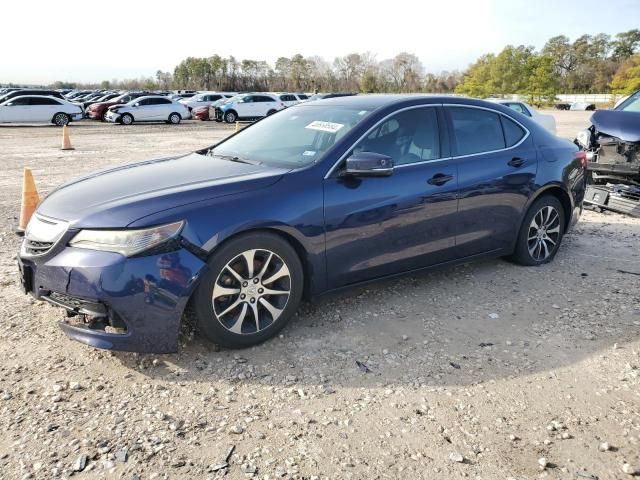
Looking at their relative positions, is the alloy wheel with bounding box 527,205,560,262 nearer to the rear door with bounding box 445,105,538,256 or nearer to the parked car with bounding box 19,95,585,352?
the parked car with bounding box 19,95,585,352

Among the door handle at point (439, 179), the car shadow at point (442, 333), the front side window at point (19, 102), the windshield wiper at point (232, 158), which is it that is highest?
the front side window at point (19, 102)

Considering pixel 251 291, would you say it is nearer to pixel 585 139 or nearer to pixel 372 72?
pixel 585 139

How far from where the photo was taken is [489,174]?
4.78 meters

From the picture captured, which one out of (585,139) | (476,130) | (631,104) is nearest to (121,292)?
(476,130)

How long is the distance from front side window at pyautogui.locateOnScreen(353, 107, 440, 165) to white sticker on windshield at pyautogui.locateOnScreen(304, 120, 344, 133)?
0.27 meters

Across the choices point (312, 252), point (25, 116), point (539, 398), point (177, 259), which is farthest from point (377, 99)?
point (25, 116)

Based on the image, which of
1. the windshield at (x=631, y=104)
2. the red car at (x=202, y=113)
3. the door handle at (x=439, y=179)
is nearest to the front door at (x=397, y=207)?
the door handle at (x=439, y=179)

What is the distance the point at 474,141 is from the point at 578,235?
9.09ft

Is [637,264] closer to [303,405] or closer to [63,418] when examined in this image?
[303,405]

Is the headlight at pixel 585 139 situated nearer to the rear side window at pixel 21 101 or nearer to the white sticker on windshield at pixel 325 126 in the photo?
the white sticker on windshield at pixel 325 126

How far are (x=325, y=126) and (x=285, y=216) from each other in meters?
1.07

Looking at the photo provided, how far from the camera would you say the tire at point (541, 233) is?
17.3 feet

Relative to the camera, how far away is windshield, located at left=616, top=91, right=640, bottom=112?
872cm

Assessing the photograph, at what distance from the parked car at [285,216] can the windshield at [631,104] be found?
14.6 feet
